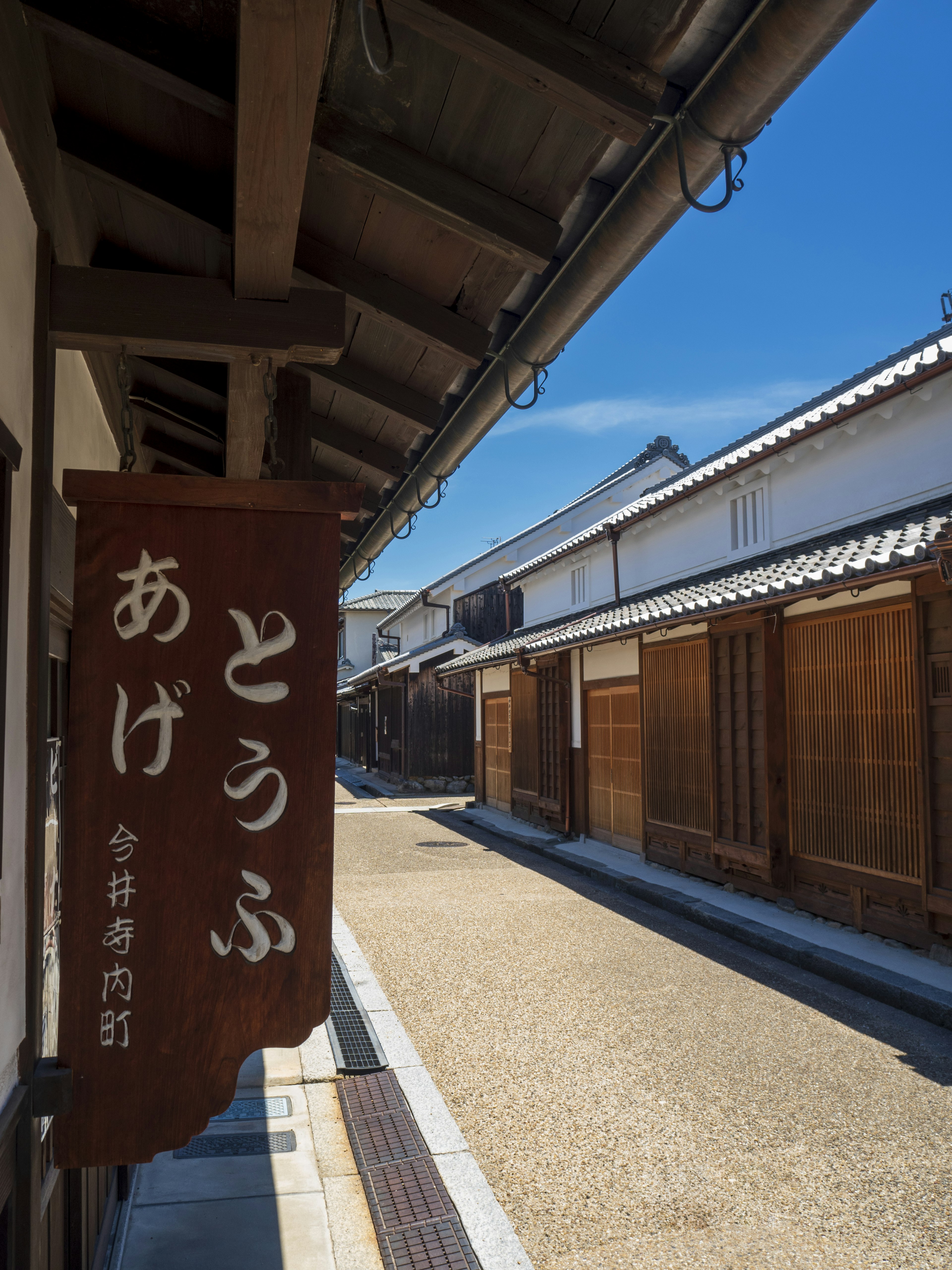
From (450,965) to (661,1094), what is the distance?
3.00m

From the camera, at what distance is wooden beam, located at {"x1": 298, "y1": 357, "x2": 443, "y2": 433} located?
383 centimetres

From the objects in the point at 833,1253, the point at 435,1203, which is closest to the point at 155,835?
the point at 435,1203

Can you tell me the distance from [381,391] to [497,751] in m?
16.7

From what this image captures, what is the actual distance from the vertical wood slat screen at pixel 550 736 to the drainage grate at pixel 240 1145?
11072 mm

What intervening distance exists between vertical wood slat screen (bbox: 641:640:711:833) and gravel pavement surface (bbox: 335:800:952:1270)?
84.3 inches

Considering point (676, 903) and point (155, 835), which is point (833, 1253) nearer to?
point (155, 835)

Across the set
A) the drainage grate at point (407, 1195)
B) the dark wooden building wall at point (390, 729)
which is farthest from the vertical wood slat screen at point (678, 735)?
the dark wooden building wall at point (390, 729)

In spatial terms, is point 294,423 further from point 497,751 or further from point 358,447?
point 497,751

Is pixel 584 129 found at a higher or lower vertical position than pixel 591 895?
higher

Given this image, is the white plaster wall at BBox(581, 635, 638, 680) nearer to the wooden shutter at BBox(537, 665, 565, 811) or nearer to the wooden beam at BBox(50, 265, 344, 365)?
the wooden shutter at BBox(537, 665, 565, 811)

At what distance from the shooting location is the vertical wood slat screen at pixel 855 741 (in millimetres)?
7348

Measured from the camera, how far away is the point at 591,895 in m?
10.6

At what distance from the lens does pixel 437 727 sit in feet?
82.8

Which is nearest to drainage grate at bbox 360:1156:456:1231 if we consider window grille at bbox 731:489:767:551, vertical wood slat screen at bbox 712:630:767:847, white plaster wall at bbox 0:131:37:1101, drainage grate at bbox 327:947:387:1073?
drainage grate at bbox 327:947:387:1073
